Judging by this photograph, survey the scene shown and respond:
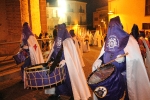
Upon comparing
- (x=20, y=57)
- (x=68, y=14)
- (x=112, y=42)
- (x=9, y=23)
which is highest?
(x=68, y=14)

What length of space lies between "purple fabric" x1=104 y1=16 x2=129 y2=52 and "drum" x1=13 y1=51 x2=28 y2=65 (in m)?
4.44

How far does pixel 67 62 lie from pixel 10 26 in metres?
7.91

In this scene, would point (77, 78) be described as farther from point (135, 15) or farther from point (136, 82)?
point (135, 15)

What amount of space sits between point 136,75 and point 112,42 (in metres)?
0.68

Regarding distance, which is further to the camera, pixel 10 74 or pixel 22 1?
pixel 22 1

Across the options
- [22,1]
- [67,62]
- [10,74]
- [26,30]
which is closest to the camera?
[67,62]

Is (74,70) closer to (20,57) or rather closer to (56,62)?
(56,62)

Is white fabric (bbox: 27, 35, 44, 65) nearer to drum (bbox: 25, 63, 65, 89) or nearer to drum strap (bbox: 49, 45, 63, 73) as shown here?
drum strap (bbox: 49, 45, 63, 73)

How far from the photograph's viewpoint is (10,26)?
37.3ft

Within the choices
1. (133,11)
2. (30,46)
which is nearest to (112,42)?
(30,46)

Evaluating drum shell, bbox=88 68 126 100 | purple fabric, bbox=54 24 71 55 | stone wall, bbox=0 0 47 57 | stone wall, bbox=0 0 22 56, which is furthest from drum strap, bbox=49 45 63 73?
stone wall, bbox=0 0 22 56

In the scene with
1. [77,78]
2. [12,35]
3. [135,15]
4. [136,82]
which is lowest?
[77,78]

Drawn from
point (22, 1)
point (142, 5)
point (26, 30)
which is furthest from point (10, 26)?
point (142, 5)

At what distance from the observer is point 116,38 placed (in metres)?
3.14
